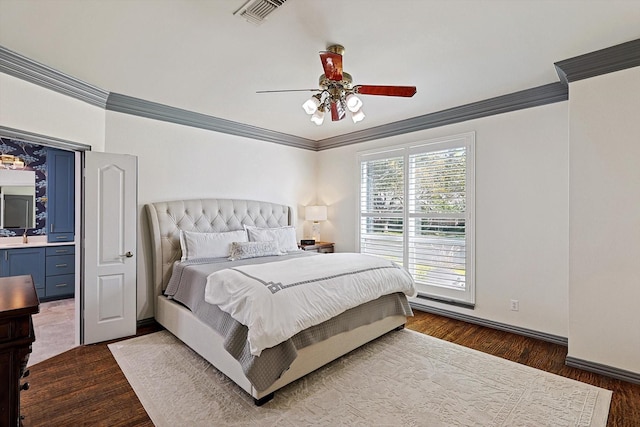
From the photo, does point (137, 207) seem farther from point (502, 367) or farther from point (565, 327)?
point (565, 327)

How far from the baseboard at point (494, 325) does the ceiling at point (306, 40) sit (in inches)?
109

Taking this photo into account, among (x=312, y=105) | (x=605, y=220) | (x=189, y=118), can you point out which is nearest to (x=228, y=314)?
(x=312, y=105)

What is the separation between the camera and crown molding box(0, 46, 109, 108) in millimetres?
2654

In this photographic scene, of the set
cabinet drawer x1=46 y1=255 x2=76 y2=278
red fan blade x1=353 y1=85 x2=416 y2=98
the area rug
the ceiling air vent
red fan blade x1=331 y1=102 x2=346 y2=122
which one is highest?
the ceiling air vent

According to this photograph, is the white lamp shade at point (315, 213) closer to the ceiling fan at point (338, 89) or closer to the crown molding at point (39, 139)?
the ceiling fan at point (338, 89)

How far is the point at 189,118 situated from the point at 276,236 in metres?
2.05

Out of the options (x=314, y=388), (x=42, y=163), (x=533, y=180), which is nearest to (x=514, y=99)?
(x=533, y=180)

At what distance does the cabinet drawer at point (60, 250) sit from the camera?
4805 millimetres

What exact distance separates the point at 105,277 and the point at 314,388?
8.60ft

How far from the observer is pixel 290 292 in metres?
2.51

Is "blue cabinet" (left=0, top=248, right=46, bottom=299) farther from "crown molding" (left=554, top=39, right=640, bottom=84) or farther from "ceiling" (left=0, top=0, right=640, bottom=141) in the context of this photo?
"crown molding" (left=554, top=39, right=640, bottom=84)

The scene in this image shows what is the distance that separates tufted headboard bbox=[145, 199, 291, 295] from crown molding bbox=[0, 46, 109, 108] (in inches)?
52.6

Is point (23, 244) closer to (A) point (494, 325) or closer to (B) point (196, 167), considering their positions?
(B) point (196, 167)

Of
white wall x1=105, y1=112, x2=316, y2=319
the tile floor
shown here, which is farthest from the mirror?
white wall x1=105, y1=112, x2=316, y2=319
